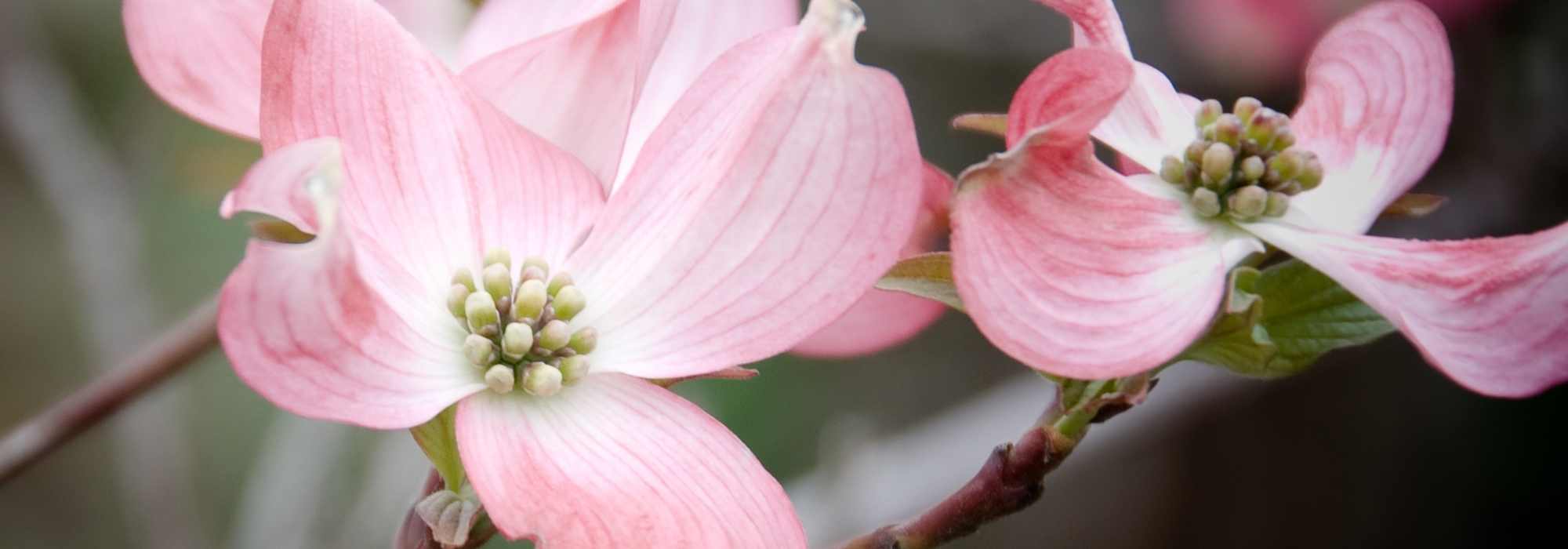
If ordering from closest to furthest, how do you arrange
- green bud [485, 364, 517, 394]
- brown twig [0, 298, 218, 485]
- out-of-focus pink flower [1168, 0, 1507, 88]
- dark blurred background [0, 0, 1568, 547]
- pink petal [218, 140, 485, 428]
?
pink petal [218, 140, 485, 428]
green bud [485, 364, 517, 394]
brown twig [0, 298, 218, 485]
dark blurred background [0, 0, 1568, 547]
out-of-focus pink flower [1168, 0, 1507, 88]

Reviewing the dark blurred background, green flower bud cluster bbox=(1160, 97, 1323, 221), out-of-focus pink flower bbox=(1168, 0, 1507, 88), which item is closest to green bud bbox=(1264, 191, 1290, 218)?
green flower bud cluster bbox=(1160, 97, 1323, 221)

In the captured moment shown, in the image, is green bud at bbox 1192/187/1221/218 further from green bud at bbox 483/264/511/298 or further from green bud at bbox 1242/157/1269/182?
green bud at bbox 483/264/511/298

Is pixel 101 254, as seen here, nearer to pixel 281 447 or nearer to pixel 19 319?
pixel 281 447

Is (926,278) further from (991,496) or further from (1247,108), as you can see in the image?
(1247,108)

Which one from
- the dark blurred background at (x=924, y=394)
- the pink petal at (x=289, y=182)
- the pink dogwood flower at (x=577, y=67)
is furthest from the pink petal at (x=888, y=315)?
the dark blurred background at (x=924, y=394)

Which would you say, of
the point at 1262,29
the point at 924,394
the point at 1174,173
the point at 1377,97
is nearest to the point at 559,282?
the point at 1174,173

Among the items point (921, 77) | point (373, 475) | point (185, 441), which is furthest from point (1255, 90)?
point (185, 441)
